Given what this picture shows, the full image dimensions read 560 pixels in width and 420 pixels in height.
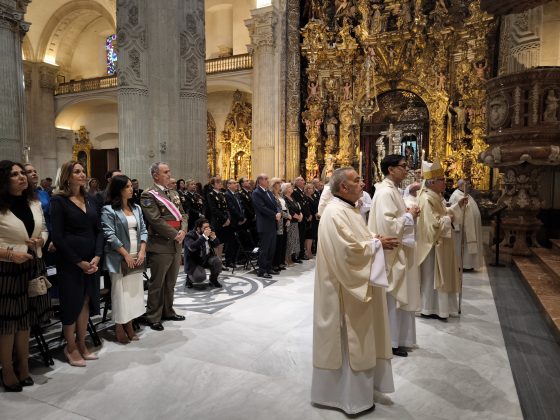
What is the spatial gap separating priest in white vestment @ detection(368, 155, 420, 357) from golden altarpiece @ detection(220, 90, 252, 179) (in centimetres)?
1618

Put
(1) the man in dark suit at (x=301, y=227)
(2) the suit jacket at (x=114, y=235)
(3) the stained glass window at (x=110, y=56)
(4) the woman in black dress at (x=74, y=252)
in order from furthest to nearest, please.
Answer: (3) the stained glass window at (x=110, y=56), (1) the man in dark suit at (x=301, y=227), (2) the suit jacket at (x=114, y=235), (4) the woman in black dress at (x=74, y=252)

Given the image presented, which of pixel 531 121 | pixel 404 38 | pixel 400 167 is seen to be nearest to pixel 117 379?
pixel 400 167

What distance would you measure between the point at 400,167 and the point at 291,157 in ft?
44.1

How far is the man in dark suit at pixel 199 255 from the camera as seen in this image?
6.27 m

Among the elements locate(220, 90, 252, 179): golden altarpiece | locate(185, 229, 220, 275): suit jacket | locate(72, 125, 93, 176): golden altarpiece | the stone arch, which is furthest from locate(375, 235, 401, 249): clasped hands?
locate(72, 125, 93, 176): golden altarpiece

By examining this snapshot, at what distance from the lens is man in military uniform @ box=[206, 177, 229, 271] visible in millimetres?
7816

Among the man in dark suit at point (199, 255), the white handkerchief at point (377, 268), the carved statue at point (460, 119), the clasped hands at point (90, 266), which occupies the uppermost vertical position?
the carved statue at point (460, 119)

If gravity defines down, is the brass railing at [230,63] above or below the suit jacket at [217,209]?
above

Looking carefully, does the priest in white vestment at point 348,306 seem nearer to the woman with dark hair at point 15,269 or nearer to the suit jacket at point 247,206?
the woman with dark hair at point 15,269

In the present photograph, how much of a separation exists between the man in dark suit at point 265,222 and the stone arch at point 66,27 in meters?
19.9

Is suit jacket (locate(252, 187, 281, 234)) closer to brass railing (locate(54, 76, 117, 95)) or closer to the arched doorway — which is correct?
the arched doorway

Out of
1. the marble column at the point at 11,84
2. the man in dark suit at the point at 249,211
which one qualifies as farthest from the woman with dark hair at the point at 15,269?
the man in dark suit at the point at 249,211

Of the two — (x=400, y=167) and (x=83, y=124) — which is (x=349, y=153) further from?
(x=83, y=124)

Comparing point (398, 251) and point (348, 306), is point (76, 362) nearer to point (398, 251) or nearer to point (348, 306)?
point (348, 306)
